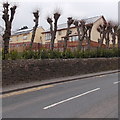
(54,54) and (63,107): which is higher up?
(54,54)

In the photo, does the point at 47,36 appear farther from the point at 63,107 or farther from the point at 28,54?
the point at 63,107

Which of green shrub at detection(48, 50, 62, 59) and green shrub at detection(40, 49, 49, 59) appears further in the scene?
green shrub at detection(48, 50, 62, 59)

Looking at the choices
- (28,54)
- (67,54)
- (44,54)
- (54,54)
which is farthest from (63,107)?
(67,54)

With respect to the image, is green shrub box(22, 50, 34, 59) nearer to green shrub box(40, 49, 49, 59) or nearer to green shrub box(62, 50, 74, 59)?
green shrub box(40, 49, 49, 59)

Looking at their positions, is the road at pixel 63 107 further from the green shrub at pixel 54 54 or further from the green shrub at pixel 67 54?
the green shrub at pixel 67 54

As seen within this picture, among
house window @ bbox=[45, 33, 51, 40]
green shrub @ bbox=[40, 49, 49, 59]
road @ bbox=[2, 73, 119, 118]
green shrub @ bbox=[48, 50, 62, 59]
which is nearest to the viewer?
road @ bbox=[2, 73, 119, 118]

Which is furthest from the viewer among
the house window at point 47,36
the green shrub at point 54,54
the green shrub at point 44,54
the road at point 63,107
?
the house window at point 47,36

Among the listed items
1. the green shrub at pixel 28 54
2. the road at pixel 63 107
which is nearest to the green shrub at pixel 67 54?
the green shrub at pixel 28 54

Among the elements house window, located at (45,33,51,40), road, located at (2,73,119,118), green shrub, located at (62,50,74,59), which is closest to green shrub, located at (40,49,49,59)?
green shrub, located at (62,50,74,59)

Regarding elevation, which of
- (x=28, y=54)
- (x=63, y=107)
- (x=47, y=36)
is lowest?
(x=63, y=107)

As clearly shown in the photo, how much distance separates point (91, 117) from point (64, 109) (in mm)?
A: 1258

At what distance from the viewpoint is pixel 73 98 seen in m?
9.27

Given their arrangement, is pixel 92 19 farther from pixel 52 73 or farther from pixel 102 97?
pixel 102 97

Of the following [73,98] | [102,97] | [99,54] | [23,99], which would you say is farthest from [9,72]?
[99,54]
